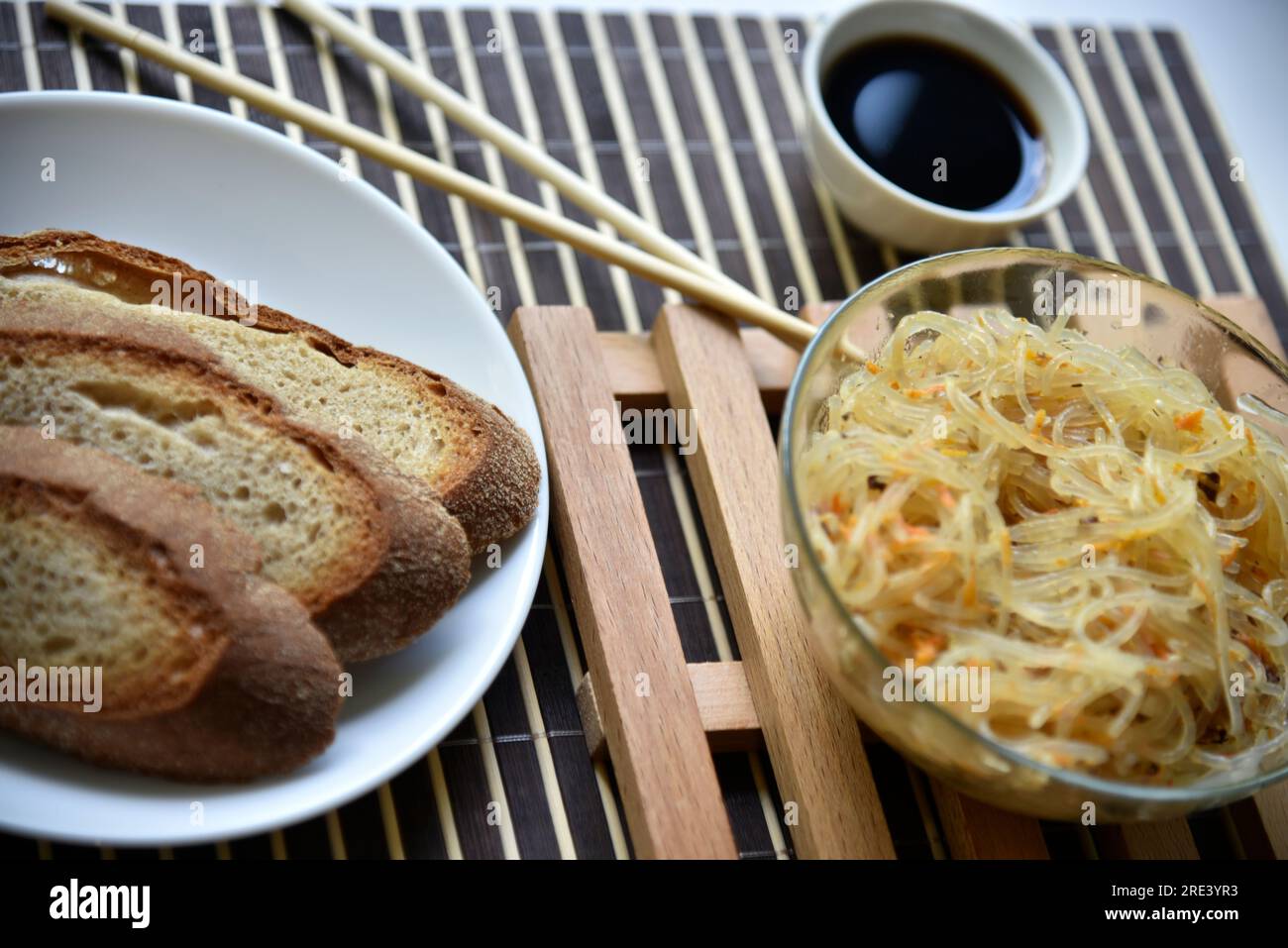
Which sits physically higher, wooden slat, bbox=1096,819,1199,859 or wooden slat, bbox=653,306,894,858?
wooden slat, bbox=653,306,894,858

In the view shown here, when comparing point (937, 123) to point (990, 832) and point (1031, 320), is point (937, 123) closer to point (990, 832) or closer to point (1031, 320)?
point (1031, 320)

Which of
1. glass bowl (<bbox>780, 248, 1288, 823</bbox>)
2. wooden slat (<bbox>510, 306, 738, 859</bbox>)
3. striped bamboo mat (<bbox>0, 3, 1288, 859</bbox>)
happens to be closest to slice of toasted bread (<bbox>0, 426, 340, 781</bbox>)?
striped bamboo mat (<bbox>0, 3, 1288, 859</bbox>)

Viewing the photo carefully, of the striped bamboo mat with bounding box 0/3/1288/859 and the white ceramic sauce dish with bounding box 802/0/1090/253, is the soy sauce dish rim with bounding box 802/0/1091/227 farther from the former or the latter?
the striped bamboo mat with bounding box 0/3/1288/859

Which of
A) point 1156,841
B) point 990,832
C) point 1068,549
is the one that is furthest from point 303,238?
point 1156,841

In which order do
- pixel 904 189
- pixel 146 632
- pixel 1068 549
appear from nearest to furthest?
pixel 146 632 → pixel 1068 549 → pixel 904 189

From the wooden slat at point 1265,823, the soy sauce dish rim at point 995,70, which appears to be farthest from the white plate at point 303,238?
the wooden slat at point 1265,823

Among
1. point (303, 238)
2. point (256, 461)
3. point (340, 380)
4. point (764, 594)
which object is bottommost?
point (764, 594)

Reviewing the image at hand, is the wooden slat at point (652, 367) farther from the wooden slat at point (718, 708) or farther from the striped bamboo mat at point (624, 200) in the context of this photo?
the wooden slat at point (718, 708)
